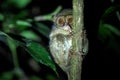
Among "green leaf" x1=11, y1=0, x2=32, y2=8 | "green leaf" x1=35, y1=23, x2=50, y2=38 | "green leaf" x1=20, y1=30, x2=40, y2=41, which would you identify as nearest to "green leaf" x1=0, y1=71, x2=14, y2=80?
"green leaf" x1=20, y1=30, x2=40, y2=41

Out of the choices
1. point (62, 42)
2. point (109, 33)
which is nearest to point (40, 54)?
point (62, 42)

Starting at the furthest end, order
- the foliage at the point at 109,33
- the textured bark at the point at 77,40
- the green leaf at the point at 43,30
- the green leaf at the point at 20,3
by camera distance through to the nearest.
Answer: the green leaf at the point at 20,3 < the green leaf at the point at 43,30 < the foliage at the point at 109,33 < the textured bark at the point at 77,40

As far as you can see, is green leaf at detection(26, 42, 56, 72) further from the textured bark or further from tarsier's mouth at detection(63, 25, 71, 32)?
the textured bark

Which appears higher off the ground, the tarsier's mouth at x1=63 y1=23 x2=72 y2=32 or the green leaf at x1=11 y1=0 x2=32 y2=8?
the tarsier's mouth at x1=63 y1=23 x2=72 y2=32

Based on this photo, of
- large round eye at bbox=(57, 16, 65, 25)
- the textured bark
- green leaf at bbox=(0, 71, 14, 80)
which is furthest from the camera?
green leaf at bbox=(0, 71, 14, 80)

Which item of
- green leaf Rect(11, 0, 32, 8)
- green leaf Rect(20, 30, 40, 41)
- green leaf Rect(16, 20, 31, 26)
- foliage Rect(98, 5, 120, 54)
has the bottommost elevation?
green leaf Rect(20, 30, 40, 41)

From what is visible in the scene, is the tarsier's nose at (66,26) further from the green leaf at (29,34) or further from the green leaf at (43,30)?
the green leaf at (29,34)

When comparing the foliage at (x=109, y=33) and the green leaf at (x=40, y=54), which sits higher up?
the green leaf at (x=40, y=54)

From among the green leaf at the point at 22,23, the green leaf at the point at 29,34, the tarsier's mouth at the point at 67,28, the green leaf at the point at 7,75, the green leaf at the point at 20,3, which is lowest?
the green leaf at the point at 7,75

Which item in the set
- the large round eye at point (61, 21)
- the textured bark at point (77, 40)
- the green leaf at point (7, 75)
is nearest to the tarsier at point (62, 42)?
the large round eye at point (61, 21)

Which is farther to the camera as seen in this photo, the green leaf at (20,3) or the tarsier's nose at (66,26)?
the green leaf at (20,3)

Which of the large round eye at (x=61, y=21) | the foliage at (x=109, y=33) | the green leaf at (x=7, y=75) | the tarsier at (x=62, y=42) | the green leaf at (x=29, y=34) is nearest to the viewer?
the tarsier at (x=62, y=42)
